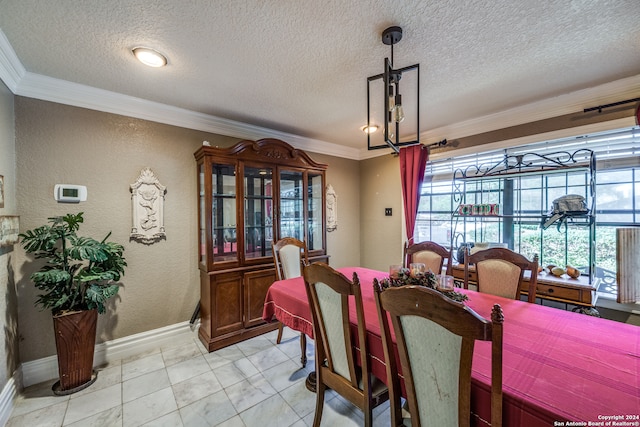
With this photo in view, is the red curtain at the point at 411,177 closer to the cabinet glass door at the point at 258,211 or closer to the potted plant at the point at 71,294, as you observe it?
the cabinet glass door at the point at 258,211

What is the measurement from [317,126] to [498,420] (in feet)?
10.1

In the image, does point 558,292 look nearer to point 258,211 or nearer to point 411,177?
point 411,177

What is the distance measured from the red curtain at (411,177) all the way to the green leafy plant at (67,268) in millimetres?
3264

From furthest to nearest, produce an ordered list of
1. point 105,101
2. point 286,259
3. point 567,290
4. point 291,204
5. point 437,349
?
point 291,204 < point 286,259 < point 105,101 < point 567,290 < point 437,349

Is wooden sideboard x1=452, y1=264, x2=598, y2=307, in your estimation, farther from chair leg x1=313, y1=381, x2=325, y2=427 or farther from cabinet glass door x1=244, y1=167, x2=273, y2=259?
cabinet glass door x1=244, y1=167, x2=273, y2=259

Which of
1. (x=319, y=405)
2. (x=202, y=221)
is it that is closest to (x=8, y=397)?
(x=202, y=221)

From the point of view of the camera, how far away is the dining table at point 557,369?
0.82 metres

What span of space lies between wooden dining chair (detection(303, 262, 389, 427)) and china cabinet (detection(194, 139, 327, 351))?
149 centimetres

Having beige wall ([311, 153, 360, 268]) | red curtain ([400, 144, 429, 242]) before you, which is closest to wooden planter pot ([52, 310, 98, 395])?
beige wall ([311, 153, 360, 268])

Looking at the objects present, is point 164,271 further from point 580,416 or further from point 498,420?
point 580,416

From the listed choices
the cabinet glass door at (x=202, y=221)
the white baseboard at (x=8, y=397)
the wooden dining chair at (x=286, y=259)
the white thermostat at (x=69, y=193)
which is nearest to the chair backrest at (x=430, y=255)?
the wooden dining chair at (x=286, y=259)

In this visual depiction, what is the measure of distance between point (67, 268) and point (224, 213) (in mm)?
1305

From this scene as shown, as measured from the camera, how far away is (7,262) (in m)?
1.91

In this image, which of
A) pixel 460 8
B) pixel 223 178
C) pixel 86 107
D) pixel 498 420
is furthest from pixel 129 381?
pixel 460 8
